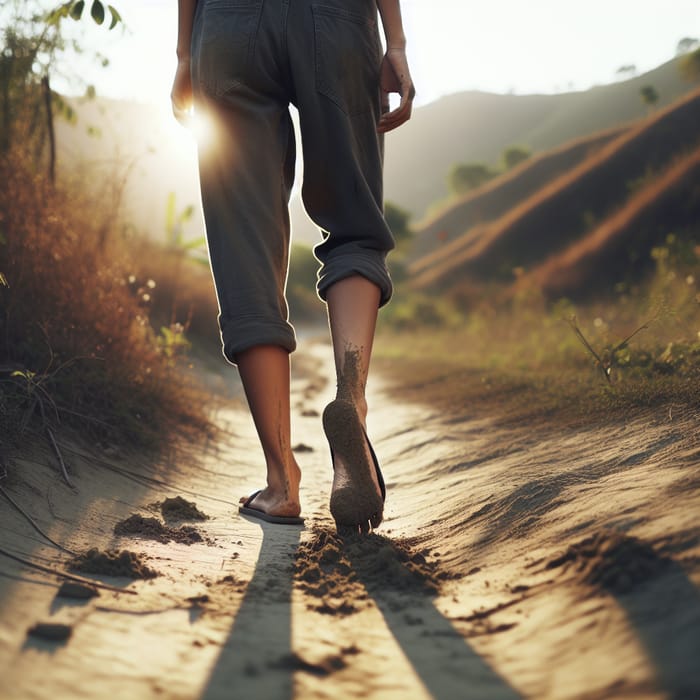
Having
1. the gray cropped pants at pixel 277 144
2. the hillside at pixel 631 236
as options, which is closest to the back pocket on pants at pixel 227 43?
the gray cropped pants at pixel 277 144

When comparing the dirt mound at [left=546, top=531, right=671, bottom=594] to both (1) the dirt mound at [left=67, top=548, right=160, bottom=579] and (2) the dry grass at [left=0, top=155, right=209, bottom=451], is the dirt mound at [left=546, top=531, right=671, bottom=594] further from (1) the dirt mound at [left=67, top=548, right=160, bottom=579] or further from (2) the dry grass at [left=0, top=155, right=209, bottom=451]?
(2) the dry grass at [left=0, top=155, right=209, bottom=451]

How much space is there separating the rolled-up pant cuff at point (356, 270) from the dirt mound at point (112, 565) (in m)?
0.87

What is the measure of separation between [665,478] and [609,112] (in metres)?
81.1

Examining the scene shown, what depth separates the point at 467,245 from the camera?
34438 mm

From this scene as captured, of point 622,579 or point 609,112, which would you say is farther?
point 609,112

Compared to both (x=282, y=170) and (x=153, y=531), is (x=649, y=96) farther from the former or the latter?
(x=153, y=531)

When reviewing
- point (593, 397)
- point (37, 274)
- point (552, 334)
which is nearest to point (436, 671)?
point (593, 397)

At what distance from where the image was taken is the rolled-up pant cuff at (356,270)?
2010 millimetres

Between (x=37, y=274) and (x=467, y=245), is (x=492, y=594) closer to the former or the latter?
(x=37, y=274)

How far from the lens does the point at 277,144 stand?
2.11m

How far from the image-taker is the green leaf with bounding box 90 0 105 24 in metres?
2.37

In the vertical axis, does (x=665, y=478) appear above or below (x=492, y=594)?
above

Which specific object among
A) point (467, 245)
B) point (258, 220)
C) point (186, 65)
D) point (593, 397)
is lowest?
point (258, 220)

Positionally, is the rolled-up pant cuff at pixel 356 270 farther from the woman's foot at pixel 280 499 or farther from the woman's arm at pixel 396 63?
the woman's foot at pixel 280 499
